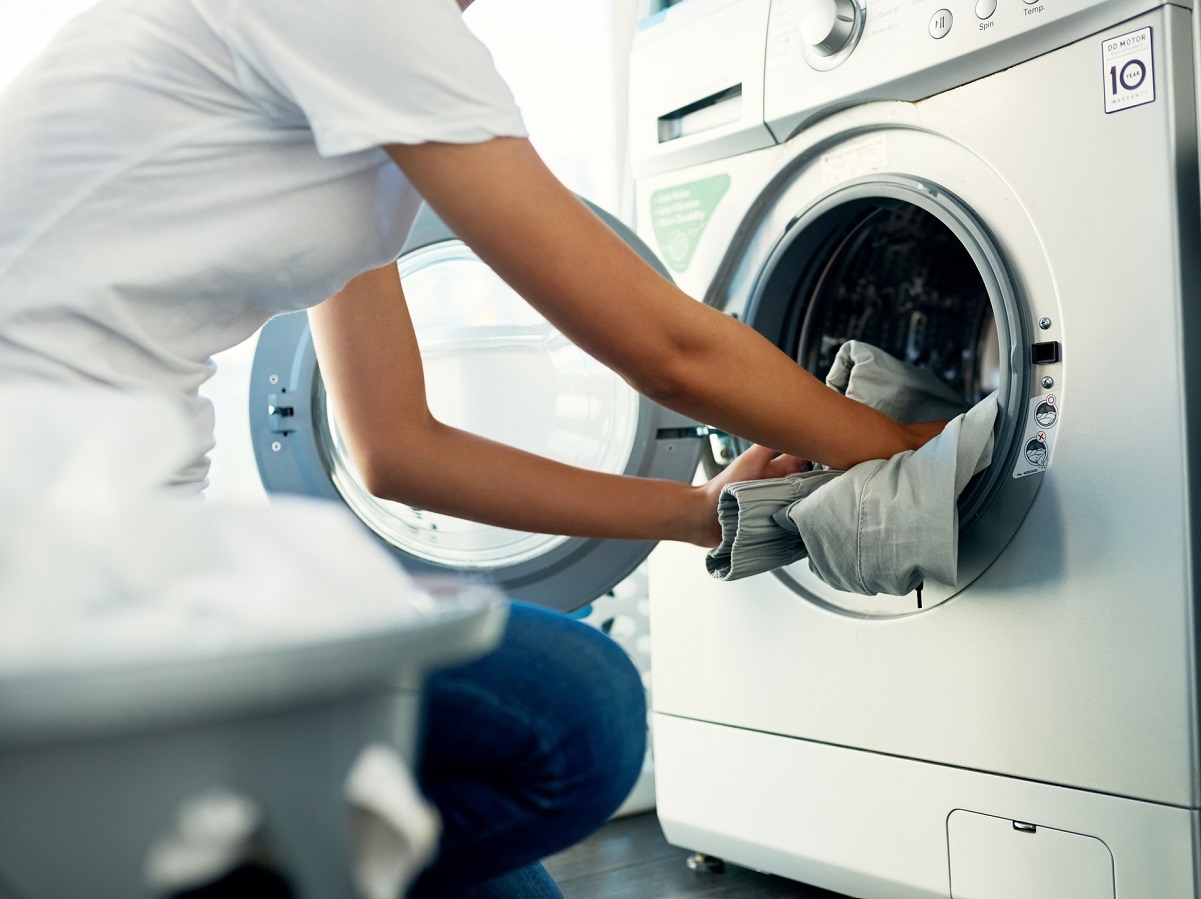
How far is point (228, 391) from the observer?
4.91 feet

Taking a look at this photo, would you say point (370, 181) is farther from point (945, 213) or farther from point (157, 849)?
point (945, 213)

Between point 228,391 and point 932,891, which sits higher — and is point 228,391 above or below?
above

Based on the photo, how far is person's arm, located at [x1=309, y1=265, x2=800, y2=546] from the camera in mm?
947

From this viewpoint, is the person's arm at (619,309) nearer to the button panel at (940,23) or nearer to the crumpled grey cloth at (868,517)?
the crumpled grey cloth at (868,517)

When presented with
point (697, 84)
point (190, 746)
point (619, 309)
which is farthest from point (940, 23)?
point (190, 746)

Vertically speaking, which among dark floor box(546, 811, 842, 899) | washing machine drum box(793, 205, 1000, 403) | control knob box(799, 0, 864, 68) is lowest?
dark floor box(546, 811, 842, 899)

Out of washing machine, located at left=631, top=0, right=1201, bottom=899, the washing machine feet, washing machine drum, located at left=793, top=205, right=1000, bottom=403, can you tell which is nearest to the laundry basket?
washing machine, located at left=631, top=0, right=1201, bottom=899

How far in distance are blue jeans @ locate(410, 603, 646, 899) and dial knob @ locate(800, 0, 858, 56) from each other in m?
0.71

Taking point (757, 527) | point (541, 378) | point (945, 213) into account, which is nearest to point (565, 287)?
point (757, 527)

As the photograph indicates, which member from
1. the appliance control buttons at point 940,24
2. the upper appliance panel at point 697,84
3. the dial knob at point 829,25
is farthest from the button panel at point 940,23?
the upper appliance panel at point 697,84

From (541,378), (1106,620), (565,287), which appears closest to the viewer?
(565,287)

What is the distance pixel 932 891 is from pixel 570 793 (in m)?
0.58

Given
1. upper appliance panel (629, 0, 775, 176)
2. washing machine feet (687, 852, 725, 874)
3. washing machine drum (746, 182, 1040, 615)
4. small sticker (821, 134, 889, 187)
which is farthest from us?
washing machine feet (687, 852, 725, 874)

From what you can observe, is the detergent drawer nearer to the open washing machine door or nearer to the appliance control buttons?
the open washing machine door
